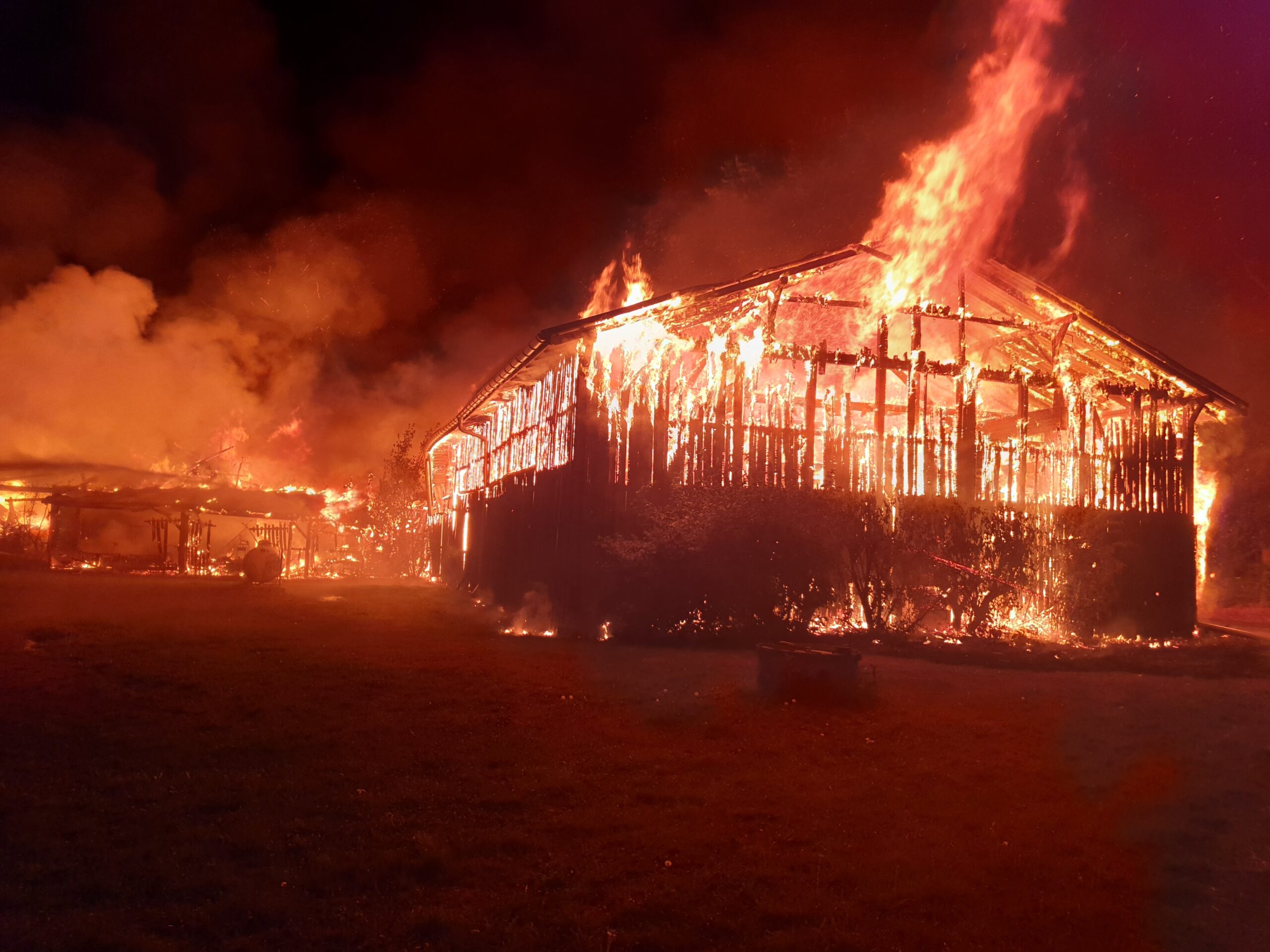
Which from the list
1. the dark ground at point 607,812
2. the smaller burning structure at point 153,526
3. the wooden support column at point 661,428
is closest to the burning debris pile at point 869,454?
the wooden support column at point 661,428

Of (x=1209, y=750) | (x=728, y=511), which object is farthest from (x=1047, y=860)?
(x=728, y=511)

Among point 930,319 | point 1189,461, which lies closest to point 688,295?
point 930,319

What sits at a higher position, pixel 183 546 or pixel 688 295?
pixel 688 295

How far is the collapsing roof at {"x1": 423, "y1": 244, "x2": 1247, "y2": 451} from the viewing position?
16.5 metres

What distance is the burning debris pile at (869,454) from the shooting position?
15.4 meters

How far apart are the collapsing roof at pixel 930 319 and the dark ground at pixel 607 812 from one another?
759cm

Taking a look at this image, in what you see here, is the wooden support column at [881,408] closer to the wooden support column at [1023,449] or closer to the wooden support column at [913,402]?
the wooden support column at [913,402]

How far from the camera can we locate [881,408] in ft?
57.7

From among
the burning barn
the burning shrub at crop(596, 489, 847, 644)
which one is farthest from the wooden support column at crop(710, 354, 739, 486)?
the burning shrub at crop(596, 489, 847, 644)

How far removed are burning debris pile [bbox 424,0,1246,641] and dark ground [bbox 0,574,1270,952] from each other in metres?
4.60

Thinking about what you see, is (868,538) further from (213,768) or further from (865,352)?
(213,768)

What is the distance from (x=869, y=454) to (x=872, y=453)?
0.19 feet

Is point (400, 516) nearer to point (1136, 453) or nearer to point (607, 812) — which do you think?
point (1136, 453)

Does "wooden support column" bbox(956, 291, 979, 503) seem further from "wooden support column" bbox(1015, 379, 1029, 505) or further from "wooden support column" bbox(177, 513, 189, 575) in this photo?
"wooden support column" bbox(177, 513, 189, 575)
